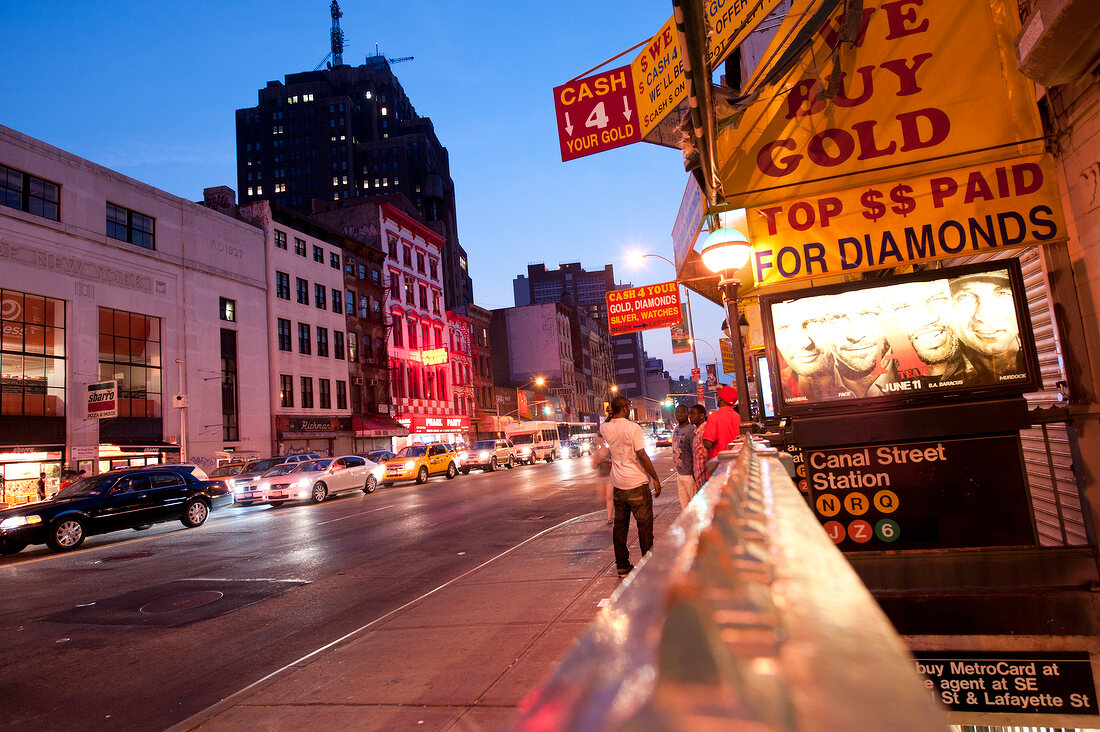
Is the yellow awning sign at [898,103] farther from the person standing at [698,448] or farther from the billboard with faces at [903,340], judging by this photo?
the person standing at [698,448]

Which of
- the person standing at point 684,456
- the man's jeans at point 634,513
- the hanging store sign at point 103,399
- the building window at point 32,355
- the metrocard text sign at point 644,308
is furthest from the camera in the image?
the hanging store sign at point 103,399

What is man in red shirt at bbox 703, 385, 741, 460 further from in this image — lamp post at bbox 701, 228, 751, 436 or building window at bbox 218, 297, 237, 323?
building window at bbox 218, 297, 237, 323

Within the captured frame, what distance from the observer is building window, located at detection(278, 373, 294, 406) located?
122ft

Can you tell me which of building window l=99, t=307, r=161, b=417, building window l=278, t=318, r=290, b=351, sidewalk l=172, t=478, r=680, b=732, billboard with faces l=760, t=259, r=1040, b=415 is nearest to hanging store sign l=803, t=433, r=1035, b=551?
billboard with faces l=760, t=259, r=1040, b=415

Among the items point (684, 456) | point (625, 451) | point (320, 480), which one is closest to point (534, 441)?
point (320, 480)

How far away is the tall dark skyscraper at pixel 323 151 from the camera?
113 m

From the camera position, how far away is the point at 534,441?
44.4m

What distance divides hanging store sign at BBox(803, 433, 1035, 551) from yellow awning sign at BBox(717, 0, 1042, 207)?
2020 millimetres

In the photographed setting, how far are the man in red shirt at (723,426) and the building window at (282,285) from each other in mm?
35242

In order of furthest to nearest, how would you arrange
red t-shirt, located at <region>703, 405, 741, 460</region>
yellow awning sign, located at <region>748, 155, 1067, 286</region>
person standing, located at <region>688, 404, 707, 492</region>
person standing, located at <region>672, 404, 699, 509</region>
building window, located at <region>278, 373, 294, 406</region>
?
building window, located at <region>278, 373, 294, 406</region> → person standing, located at <region>672, 404, 699, 509</region> → person standing, located at <region>688, 404, 707, 492</region> → red t-shirt, located at <region>703, 405, 741, 460</region> → yellow awning sign, located at <region>748, 155, 1067, 286</region>

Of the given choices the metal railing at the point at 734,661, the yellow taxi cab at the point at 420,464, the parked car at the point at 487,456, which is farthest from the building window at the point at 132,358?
the metal railing at the point at 734,661

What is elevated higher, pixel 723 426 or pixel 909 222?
pixel 909 222

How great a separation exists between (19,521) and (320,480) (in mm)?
10510

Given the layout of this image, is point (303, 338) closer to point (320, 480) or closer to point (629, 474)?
point (320, 480)
